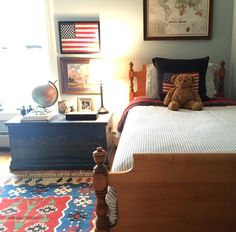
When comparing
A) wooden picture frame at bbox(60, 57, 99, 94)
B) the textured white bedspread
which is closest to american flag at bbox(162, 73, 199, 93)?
the textured white bedspread

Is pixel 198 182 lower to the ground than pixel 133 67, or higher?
lower

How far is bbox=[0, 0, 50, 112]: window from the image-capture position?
322cm

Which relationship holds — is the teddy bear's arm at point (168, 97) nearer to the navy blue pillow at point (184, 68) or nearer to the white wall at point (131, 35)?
the navy blue pillow at point (184, 68)

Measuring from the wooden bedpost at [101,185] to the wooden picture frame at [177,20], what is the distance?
2172 millimetres

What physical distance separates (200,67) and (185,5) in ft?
2.41

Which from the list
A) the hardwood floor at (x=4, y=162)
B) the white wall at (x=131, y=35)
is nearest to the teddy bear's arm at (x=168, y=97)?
the white wall at (x=131, y=35)

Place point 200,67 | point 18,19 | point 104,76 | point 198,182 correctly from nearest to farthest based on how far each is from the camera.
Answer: point 198,182 → point 200,67 → point 104,76 → point 18,19

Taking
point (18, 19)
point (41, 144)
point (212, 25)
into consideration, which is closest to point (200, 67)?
point (212, 25)

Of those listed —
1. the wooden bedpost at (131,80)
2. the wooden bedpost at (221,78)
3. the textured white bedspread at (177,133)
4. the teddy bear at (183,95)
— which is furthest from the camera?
the wooden bedpost at (131,80)

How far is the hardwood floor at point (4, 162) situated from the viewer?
2936 mm

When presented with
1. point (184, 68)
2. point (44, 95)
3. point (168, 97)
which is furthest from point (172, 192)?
point (44, 95)

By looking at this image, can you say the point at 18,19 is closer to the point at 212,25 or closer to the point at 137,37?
the point at 137,37

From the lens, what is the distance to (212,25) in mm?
3076

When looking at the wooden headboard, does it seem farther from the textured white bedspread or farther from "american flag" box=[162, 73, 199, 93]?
the textured white bedspread
